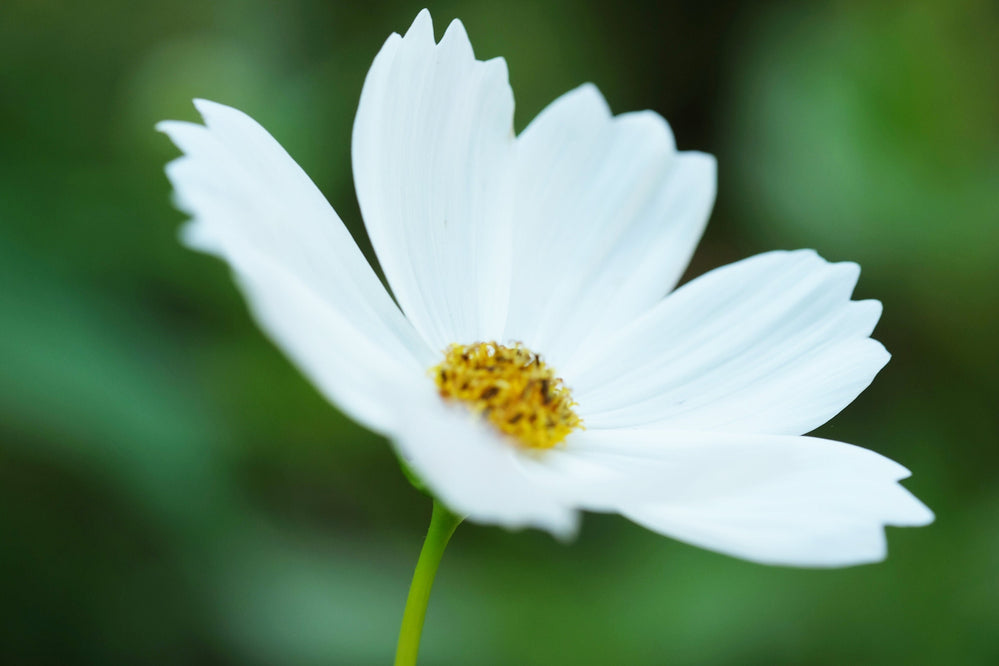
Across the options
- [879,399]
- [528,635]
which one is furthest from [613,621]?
[879,399]

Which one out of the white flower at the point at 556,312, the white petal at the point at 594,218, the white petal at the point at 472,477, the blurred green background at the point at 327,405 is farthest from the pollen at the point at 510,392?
the blurred green background at the point at 327,405

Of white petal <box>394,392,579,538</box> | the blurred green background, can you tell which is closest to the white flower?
white petal <box>394,392,579,538</box>

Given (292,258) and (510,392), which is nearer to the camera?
(292,258)

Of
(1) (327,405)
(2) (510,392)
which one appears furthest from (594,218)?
(1) (327,405)

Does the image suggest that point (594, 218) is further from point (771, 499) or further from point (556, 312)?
point (771, 499)

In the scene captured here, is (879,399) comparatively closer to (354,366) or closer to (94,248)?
(94,248)
